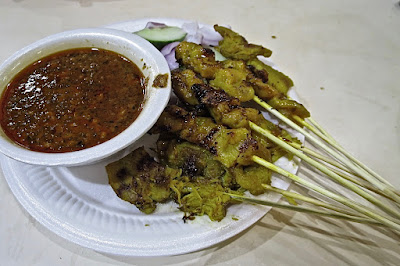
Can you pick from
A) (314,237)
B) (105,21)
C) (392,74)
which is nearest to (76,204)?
(314,237)

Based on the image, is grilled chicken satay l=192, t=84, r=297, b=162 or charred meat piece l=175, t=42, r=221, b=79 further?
charred meat piece l=175, t=42, r=221, b=79

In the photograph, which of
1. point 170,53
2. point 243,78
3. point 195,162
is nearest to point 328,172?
point 195,162

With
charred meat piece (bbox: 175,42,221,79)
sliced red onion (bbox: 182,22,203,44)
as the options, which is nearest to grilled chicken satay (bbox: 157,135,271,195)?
charred meat piece (bbox: 175,42,221,79)

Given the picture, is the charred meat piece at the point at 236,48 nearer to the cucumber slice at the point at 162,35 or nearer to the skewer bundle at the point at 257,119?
the skewer bundle at the point at 257,119

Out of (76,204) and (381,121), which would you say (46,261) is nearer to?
(76,204)

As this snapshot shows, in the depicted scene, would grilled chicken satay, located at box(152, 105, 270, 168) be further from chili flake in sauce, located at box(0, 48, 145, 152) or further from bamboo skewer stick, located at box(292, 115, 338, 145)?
bamboo skewer stick, located at box(292, 115, 338, 145)

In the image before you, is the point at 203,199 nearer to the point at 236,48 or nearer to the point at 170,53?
the point at 236,48
